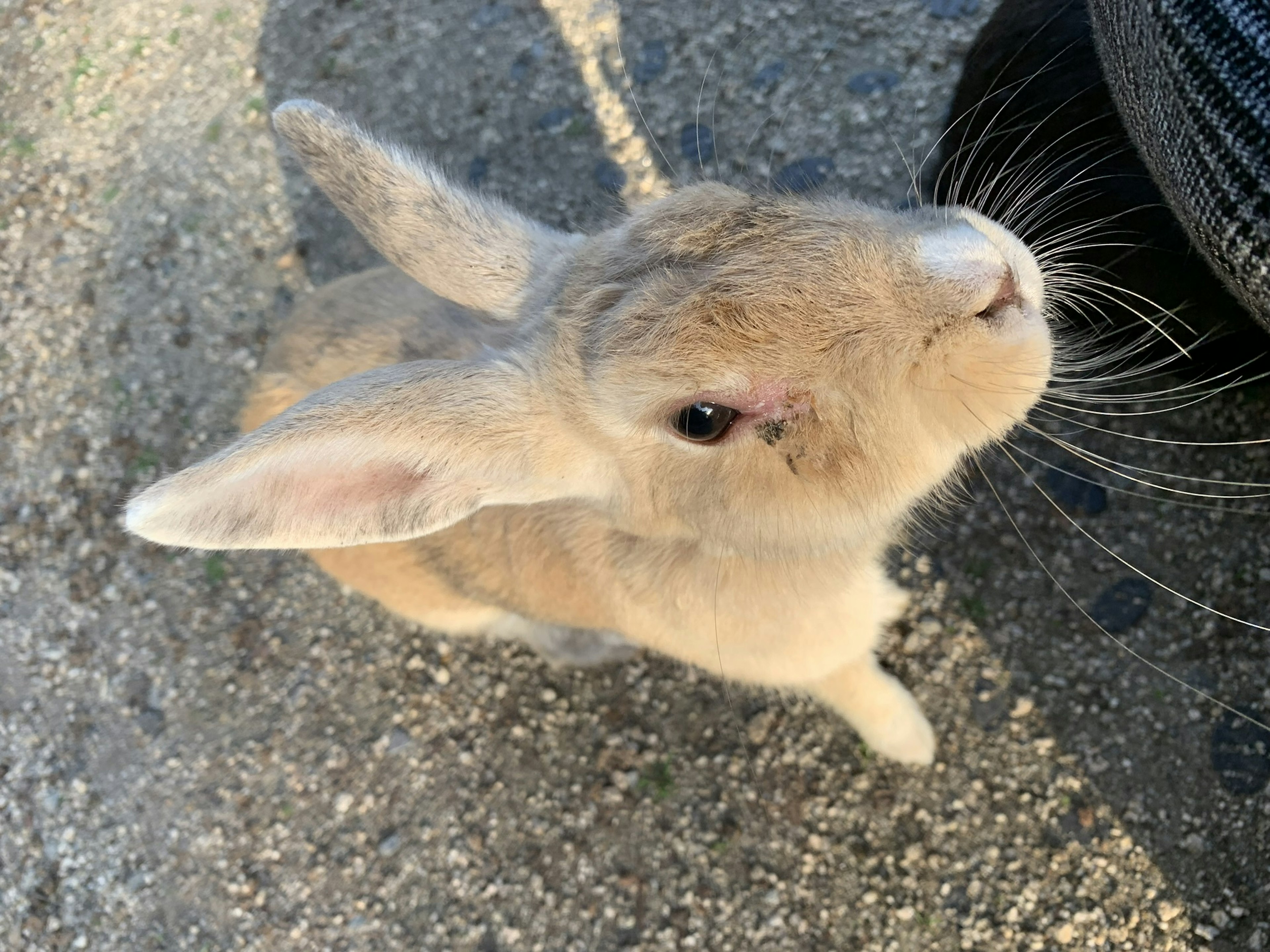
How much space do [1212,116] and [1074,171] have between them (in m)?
1.13

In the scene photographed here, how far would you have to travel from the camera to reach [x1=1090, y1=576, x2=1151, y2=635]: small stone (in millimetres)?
3453

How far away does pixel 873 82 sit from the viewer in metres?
4.27

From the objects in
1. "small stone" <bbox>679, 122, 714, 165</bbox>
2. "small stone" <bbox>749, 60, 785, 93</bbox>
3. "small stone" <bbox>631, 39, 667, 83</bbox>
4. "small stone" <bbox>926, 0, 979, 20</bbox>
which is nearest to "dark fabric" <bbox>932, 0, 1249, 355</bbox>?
"small stone" <bbox>926, 0, 979, 20</bbox>

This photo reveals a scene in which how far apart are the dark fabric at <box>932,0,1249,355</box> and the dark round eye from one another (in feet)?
3.87

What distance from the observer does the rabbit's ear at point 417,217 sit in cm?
249

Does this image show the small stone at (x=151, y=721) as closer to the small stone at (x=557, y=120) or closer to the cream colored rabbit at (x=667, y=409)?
the cream colored rabbit at (x=667, y=409)

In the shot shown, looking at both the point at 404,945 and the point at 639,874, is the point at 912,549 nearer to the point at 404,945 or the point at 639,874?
the point at 639,874

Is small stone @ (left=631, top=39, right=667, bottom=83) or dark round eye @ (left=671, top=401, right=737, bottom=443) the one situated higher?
small stone @ (left=631, top=39, right=667, bottom=83)

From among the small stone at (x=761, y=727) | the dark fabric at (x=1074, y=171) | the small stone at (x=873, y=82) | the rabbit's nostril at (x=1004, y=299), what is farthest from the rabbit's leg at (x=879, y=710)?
the small stone at (x=873, y=82)

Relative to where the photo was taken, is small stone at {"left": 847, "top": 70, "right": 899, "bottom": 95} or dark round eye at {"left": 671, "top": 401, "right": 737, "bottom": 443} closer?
dark round eye at {"left": 671, "top": 401, "right": 737, "bottom": 443}

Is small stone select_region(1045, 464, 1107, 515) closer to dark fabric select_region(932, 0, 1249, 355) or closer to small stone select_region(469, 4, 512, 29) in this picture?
dark fabric select_region(932, 0, 1249, 355)

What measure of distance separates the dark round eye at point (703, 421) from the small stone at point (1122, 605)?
2.27 meters

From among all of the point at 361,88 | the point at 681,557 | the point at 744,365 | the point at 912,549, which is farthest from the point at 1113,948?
the point at 361,88

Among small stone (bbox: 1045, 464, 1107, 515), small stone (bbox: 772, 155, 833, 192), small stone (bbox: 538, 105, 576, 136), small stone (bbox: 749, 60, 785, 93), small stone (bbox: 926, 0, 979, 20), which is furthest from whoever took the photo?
small stone (bbox: 538, 105, 576, 136)
